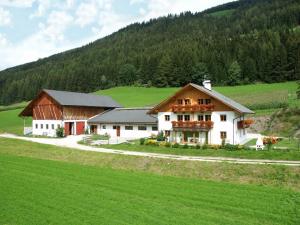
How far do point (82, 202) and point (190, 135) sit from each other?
90.1ft

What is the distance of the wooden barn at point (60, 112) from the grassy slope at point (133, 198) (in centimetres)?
2915

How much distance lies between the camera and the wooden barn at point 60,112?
181ft

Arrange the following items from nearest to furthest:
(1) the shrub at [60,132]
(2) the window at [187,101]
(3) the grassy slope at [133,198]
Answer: (3) the grassy slope at [133,198] → (2) the window at [187,101] → (1) the shrub at [60,132]

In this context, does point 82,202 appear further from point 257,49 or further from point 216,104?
point 257,49

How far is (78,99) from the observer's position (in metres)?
59.7

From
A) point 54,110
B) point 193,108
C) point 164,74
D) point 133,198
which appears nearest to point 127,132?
point 54,110

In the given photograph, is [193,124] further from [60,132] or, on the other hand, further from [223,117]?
[60,132]

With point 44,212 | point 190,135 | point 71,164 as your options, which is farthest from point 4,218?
point 190,135

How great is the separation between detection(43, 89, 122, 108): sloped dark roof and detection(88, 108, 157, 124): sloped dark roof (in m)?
2.97

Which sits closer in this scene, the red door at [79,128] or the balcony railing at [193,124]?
the balcony railing at [193,124]

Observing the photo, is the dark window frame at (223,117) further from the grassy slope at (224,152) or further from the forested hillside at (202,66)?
the forested hillside at (202,66)

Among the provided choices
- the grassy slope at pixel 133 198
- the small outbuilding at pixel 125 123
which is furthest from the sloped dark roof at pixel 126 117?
the grassy slope at pixel 133 198

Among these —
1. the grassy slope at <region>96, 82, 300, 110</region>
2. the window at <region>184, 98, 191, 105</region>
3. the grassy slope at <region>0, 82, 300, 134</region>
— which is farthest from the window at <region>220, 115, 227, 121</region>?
the grassy slope at <region>96, 82, 300, 110</region>

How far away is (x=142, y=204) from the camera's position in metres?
15.9
